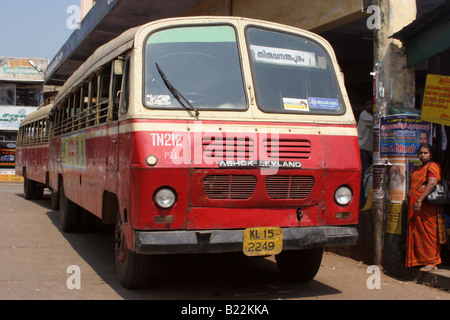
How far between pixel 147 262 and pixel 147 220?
676 millimetres

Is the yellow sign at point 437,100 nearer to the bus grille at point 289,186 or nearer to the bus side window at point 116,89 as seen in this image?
the bus grille at point 289,186

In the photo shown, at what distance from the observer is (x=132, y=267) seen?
5.23 meters

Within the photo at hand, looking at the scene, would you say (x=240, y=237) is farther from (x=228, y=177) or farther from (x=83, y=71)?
(x=83, y=71)

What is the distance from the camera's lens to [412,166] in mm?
6785

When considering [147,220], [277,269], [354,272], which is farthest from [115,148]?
[354,272]

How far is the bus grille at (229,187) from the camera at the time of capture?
15.8 ft

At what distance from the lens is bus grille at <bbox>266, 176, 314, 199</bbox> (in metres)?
4.96

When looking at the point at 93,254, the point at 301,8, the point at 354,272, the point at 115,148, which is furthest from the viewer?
the point at 301,8

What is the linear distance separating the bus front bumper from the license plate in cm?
5

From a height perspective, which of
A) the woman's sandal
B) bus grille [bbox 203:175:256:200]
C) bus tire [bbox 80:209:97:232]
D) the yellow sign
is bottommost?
the woman's sandal

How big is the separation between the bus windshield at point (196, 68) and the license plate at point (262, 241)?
114 cm

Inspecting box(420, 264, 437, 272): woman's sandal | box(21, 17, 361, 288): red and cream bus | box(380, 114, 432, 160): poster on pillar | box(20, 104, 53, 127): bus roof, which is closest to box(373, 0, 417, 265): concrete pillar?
box(380, 114, 432, 160): poster on pillar

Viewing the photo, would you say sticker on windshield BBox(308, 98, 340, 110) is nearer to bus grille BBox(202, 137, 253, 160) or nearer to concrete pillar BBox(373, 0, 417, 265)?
bus grille BBox(202, 137, 253, 160)

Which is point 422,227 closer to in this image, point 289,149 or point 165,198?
point 289,149
